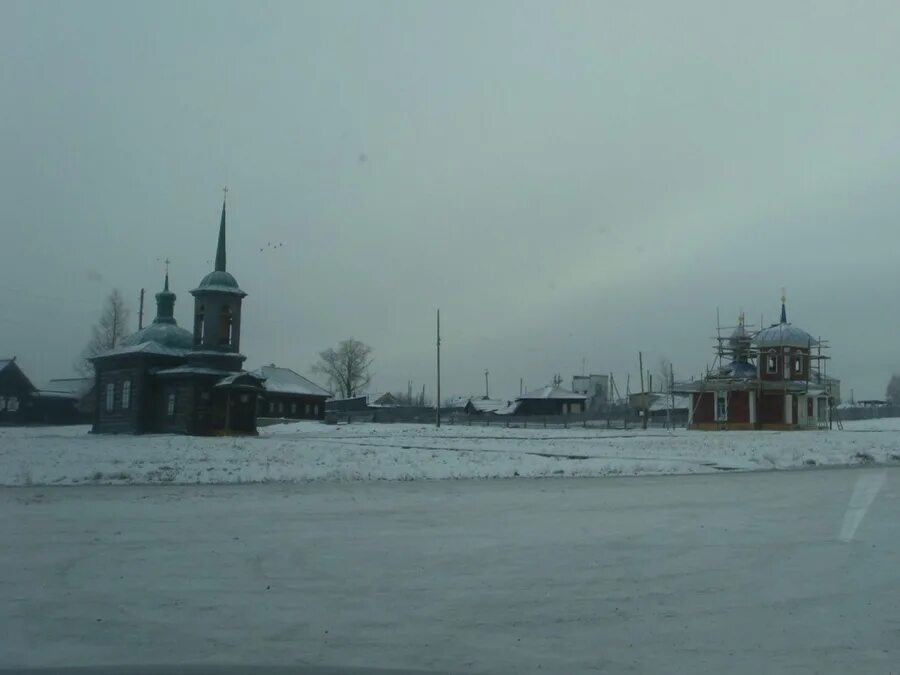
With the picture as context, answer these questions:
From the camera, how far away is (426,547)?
11914 mm

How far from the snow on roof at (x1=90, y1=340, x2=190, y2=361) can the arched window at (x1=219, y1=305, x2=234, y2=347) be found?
4.16 metres

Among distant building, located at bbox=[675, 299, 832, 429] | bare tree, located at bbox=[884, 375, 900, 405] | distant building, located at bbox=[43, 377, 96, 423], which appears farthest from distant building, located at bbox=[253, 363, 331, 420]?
bare tree, located at bbox=[884, 375, 900, 405]

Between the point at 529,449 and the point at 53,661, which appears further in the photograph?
the point at 529,449

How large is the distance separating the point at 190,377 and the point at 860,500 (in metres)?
45.5

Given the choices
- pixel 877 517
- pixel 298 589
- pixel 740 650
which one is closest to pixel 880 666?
pixel 740 650

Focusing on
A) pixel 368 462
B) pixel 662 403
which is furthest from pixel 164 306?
pixel 662 403

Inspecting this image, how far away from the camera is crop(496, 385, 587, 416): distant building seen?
120188 mm

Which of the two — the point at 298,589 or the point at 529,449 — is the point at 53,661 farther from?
the point at 529,449

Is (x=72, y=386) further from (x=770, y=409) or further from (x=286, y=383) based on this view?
(x=770, y=409)

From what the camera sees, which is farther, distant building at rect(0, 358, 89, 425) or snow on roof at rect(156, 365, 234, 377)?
distant building at rect(0, 358, 89, 425)

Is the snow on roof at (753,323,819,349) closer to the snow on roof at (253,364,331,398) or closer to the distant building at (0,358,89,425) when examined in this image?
the snow on roof at (253,364,331,398)

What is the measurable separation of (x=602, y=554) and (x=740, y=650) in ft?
13.3

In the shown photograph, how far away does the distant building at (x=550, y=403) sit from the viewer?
120m

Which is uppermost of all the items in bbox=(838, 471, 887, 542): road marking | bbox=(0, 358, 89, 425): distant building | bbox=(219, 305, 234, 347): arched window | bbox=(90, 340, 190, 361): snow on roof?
bbox=(219, 305, 234, 347): arched window
